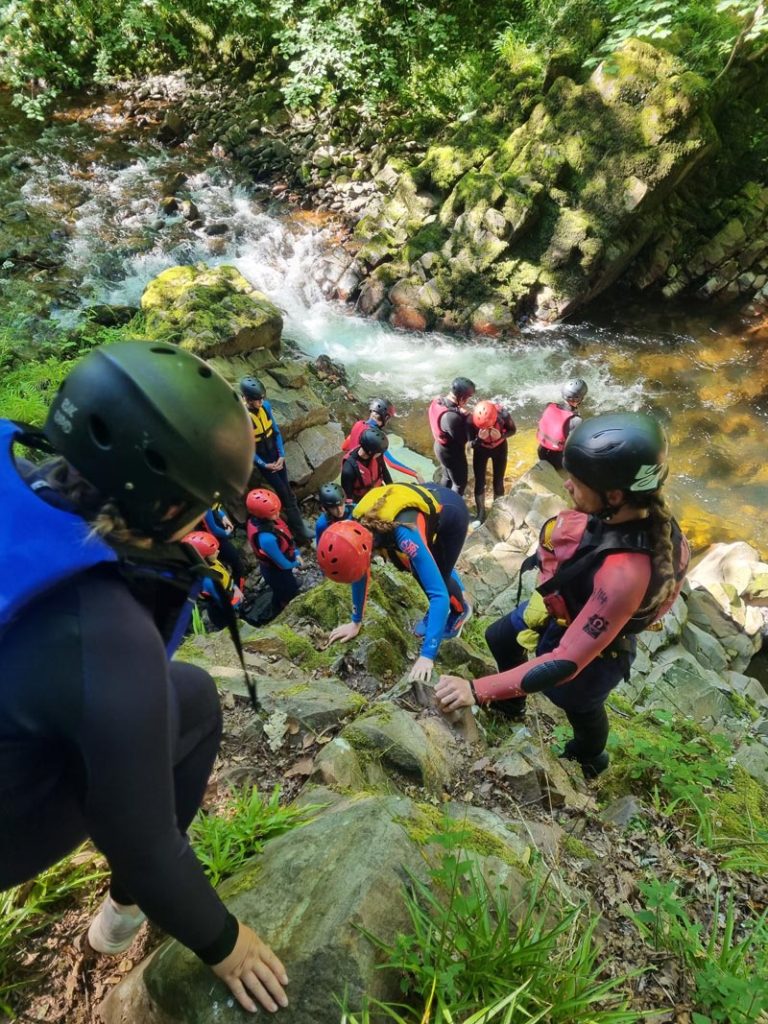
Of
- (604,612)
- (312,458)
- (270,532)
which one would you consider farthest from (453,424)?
(604,612)

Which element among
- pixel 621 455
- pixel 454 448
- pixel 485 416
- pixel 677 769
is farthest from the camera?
pixel 454 448

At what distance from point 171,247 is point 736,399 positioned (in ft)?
43.5

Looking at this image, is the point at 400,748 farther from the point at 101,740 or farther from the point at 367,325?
the point at 367,325

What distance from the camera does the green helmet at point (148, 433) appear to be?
1.45 metres

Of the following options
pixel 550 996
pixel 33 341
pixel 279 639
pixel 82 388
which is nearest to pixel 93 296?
pixel 33 341

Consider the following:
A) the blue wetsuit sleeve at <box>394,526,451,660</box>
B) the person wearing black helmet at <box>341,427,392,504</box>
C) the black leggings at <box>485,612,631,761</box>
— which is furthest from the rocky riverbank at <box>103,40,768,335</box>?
the black leggings at <box>485,612,631,761</box>

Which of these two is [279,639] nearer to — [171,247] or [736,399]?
[736,399]

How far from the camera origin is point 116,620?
1.30m

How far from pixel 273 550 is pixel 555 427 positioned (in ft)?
13.8

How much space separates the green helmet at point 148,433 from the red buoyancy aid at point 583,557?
198cm

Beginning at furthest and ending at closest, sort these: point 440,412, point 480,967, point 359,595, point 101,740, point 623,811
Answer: point 440,412 < point 359,595 < point 623,811 < point 480,967 < point 101,740

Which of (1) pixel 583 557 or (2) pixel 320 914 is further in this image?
(1) pixel 583 557

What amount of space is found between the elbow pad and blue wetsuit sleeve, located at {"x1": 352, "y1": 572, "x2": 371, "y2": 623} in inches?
75.6

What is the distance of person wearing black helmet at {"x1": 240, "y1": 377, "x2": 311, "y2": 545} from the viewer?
787 cm
